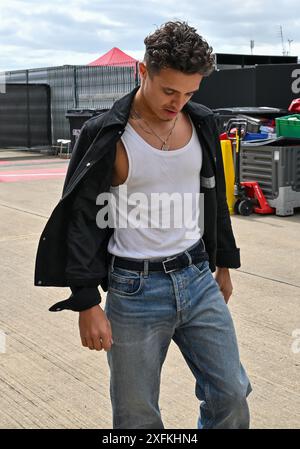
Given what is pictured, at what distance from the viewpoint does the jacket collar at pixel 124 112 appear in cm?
229

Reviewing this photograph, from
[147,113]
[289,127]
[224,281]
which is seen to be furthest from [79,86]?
[147,113]

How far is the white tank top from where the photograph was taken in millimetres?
2307

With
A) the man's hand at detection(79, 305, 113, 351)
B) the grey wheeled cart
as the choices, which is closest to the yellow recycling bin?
the grey wheeled cart

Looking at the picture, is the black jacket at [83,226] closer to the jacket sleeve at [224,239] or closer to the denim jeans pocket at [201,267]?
the denim jeans pocket at [201,267]

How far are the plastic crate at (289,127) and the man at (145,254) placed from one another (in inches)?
281

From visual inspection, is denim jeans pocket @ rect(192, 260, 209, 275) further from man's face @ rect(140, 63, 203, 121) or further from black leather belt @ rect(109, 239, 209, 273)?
man's face @ rect(140, 63, 203, 121)

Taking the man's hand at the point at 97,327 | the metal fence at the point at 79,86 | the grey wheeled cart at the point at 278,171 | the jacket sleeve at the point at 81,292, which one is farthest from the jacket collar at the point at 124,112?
the metal fence at the point at 79,86

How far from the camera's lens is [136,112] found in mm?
2395

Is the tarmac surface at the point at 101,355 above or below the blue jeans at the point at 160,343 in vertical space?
below

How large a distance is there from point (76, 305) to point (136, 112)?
28.6 inches

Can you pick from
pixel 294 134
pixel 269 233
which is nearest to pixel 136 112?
pixel 269 233

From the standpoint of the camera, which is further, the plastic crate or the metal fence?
the metal fence

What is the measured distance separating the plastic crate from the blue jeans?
23.8 feet
